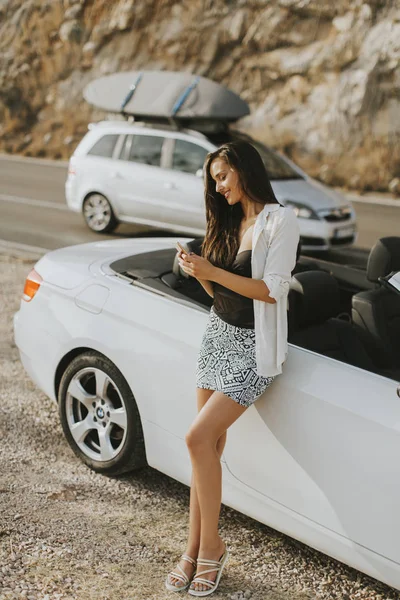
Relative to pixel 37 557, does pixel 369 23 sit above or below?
above

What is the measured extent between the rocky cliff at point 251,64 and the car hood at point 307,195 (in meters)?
7.96

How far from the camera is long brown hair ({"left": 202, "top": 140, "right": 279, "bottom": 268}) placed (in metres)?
3.45

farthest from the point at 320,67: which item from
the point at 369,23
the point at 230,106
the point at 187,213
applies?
the point at 187,213

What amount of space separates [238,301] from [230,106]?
1024 centimetres

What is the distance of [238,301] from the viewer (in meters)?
3.47

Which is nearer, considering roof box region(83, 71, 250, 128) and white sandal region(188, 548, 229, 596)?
white sandal region(188, 548, 229, 596)

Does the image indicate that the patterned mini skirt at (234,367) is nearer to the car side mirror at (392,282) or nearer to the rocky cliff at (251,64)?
the car side mirror at (392,282)

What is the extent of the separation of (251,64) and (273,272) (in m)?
23.2

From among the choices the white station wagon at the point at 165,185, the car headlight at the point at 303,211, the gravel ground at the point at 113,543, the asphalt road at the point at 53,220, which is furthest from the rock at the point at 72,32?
the gravel ground at the point at 113,543

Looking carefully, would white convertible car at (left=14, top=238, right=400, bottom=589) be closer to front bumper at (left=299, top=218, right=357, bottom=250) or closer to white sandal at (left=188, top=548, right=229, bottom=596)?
white sandal at (left=188, top=548, right=229, bottom=596)

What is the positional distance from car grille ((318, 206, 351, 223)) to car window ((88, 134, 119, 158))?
3639mm

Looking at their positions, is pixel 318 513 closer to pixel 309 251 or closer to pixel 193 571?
pixel 193 571

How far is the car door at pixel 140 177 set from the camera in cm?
1267

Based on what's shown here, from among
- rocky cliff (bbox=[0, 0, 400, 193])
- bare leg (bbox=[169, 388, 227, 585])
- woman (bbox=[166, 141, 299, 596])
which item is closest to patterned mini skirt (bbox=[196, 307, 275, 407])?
woman (bbox=[166, 141, 299, 596])
